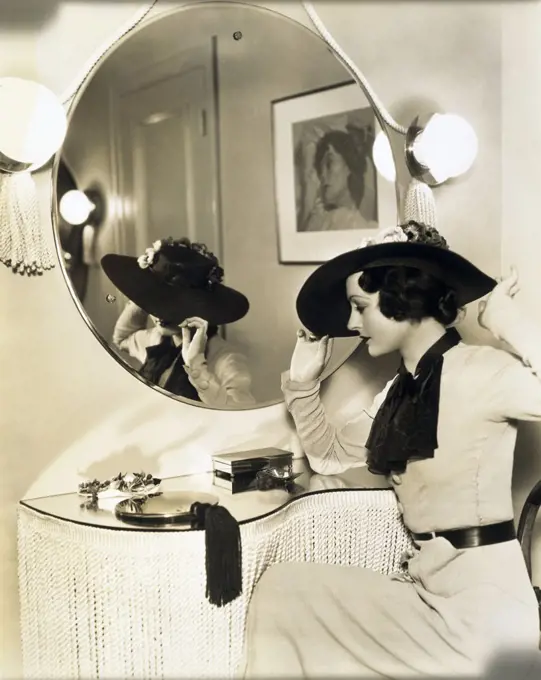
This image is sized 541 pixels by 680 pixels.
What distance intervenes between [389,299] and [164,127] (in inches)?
20.6

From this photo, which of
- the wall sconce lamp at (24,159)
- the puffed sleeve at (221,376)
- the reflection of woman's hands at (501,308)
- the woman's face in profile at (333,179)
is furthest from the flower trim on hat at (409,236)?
the wall sconce lamp at (24,159)

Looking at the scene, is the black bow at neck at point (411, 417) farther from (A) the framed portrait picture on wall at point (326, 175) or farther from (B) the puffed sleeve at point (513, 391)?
(A) the framed portrait picture on wall at point (326, 175)

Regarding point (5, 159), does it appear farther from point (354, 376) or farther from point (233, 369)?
point (354, 376)

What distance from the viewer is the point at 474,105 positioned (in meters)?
1.73

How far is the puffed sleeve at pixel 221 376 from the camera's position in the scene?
144cm

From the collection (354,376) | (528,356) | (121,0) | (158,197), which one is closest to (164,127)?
(158,197)

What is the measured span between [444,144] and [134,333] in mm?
789

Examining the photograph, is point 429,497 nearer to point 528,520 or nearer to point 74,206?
point 528,520

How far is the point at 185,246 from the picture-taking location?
1.41 meters

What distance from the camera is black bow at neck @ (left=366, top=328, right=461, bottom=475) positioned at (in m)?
1.29

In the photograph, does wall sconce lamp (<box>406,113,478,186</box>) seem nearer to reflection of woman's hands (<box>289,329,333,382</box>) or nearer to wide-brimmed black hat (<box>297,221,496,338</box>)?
wide-brimmed black hat (<box>297,221,496,338</box>)

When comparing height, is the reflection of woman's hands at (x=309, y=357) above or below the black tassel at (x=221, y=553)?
above

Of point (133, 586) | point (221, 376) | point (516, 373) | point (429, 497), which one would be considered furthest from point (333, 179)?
point (133, 586)

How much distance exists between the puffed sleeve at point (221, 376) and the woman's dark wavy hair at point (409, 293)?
298 millimetres
